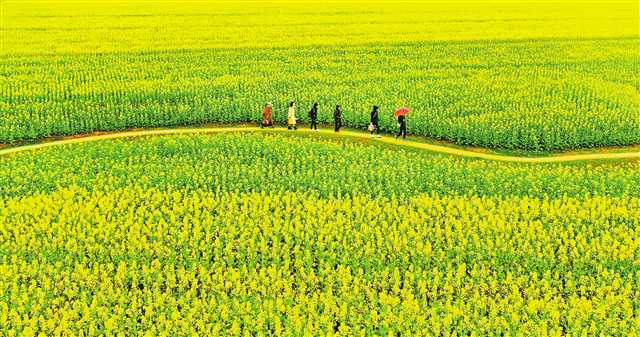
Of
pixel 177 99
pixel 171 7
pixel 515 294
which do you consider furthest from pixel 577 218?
pixel 171 7

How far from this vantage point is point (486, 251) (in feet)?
50.4

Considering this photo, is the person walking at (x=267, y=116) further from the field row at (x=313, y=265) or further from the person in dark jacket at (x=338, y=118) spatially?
the field row at (x=313, y=265)

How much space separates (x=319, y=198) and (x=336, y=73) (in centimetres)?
2015

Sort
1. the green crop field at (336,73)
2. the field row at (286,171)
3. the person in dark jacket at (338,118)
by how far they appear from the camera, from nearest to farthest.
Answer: the field row at (286,171) < the person in dark jacket at (338,118) < the green crop field at (336,73)

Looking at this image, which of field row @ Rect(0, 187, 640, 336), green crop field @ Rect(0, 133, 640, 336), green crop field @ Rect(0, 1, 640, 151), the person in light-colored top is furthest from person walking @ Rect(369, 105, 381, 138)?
field row @ Rect(0, 187, 640, 336)

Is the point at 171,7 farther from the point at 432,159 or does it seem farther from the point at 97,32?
the point at 432,159

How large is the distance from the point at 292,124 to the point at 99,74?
51.4 ft

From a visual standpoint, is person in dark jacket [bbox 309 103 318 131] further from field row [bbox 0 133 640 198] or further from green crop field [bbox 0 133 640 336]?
green crop field [bbox 0 133 640 336]

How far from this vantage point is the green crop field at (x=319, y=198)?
42.7ft

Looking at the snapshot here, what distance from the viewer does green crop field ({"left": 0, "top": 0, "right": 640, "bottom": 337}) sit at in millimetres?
13000

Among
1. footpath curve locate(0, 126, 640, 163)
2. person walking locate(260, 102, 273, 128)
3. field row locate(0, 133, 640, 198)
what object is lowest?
footpath curve locate(0, 126, 640, 163)

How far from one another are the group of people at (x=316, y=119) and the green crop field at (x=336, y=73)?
76 centimetres

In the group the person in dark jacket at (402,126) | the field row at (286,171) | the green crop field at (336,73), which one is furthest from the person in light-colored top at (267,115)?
the person in dark jacket at (402,126)

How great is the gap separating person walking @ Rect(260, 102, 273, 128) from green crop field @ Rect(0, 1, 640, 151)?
128cm
